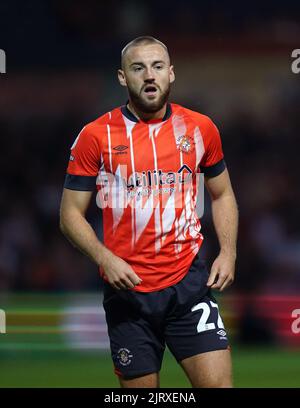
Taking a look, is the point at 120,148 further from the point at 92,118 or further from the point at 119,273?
the point at 92,118

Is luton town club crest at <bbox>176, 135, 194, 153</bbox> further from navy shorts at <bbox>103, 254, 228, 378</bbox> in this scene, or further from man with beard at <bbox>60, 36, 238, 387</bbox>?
navy shorts at <bbox>103, 254, 228, 378</bbox>

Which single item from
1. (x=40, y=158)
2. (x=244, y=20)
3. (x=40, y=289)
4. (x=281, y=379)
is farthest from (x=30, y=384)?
(x=244, y=20)

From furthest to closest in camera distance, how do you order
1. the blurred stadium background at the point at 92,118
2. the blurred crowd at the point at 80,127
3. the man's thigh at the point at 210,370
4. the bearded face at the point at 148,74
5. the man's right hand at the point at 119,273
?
the blurred crowd at the point at 80,127, the blurred stadium background at the point at 92,118, the bearded face at the point at 148,74, the man's thigh at the point at 210,370, the man's right hand at the point at 119,273

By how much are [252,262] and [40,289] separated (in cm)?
246

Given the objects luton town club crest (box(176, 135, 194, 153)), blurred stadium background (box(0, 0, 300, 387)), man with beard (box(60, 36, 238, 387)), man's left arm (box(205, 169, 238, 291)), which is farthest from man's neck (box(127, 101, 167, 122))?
blurred stadium background (box(0, 0, 300, 387))

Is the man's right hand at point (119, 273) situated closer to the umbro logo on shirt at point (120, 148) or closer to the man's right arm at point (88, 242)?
the man's right arm at point (88, 242)

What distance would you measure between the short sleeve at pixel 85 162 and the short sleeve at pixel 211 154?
23.5 inches

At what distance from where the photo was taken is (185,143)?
571 cm

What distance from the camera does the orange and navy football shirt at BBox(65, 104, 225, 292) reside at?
18.5 feet

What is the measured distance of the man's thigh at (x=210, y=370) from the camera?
549 centimetres

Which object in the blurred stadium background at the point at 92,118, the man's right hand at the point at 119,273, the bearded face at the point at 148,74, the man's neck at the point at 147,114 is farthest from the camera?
the blurred stadium background at the point at 92,118

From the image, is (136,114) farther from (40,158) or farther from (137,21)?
(137,21)

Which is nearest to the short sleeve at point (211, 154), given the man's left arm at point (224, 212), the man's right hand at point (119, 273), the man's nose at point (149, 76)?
the man's left arm at point (224, 212)

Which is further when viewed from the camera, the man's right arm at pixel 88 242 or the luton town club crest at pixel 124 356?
the luton town club crest at pixel 124 356
